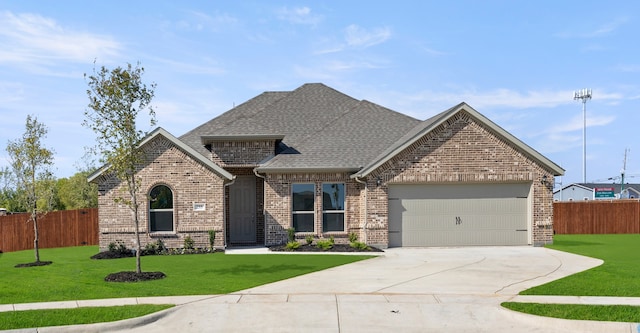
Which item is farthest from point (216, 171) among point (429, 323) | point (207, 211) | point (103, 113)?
point (429, 323)

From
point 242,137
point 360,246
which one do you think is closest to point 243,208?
point 242,137

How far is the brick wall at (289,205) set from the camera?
62.1ft

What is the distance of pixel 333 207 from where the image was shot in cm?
1912

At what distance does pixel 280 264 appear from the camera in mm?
14219

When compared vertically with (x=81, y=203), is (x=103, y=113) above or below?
above

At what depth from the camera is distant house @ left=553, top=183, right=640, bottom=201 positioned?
62806mm

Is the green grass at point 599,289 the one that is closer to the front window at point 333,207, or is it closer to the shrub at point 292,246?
the front window at point 333,207

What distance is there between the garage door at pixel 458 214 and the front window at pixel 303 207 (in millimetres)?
3119

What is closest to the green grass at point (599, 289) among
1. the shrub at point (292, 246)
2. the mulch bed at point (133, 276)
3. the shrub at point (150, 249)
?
the mulch bed at point (133, 276)

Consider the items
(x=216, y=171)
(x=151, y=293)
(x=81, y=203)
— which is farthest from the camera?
(x=81, y=203)

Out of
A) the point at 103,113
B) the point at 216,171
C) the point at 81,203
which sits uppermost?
the point at 103,113

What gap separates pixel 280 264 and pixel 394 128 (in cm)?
1037

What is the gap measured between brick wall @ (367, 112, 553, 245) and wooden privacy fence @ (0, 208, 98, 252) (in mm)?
14245

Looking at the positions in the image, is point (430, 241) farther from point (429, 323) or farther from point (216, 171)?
point (429, 323)
